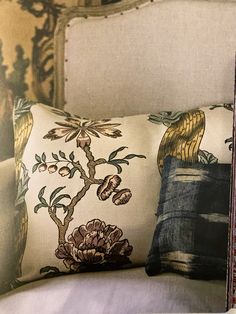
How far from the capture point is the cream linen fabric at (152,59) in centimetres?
155

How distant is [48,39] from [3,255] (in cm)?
59

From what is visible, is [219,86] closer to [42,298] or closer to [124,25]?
[124,25]

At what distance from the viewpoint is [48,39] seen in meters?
1.63

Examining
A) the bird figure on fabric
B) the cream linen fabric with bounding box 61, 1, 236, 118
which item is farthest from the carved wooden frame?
the bird figure on fabric

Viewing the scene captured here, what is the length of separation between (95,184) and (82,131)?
0.14 metres

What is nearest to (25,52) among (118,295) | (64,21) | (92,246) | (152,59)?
(64,21)

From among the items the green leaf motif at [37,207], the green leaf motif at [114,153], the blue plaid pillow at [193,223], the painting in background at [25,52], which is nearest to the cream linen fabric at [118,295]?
the blue plaid pillow at [193,223]

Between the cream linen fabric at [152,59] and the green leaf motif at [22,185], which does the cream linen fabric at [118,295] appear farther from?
the cream linen fabric at [152,59]

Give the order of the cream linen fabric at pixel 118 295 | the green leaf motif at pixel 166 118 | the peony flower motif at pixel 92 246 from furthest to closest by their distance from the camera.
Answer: the green leaf motif at pixel 166 118 → the peony flower motif at pixel 92 246 → the cream linen fabric at pixel 118 295

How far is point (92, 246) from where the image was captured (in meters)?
1.33

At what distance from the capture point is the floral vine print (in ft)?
4.38

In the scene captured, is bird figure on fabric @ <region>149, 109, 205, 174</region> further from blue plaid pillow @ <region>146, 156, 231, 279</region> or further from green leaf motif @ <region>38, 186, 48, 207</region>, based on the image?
green leaf motif @ <region>38, 186, 48, 207</region>

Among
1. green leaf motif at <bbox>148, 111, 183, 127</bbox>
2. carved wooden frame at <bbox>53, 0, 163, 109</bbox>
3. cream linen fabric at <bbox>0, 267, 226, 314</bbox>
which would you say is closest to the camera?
cream linen fabric at <bbox>0, 267, 226, 314</bbox>

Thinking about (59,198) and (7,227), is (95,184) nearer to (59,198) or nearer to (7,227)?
(59,198)
